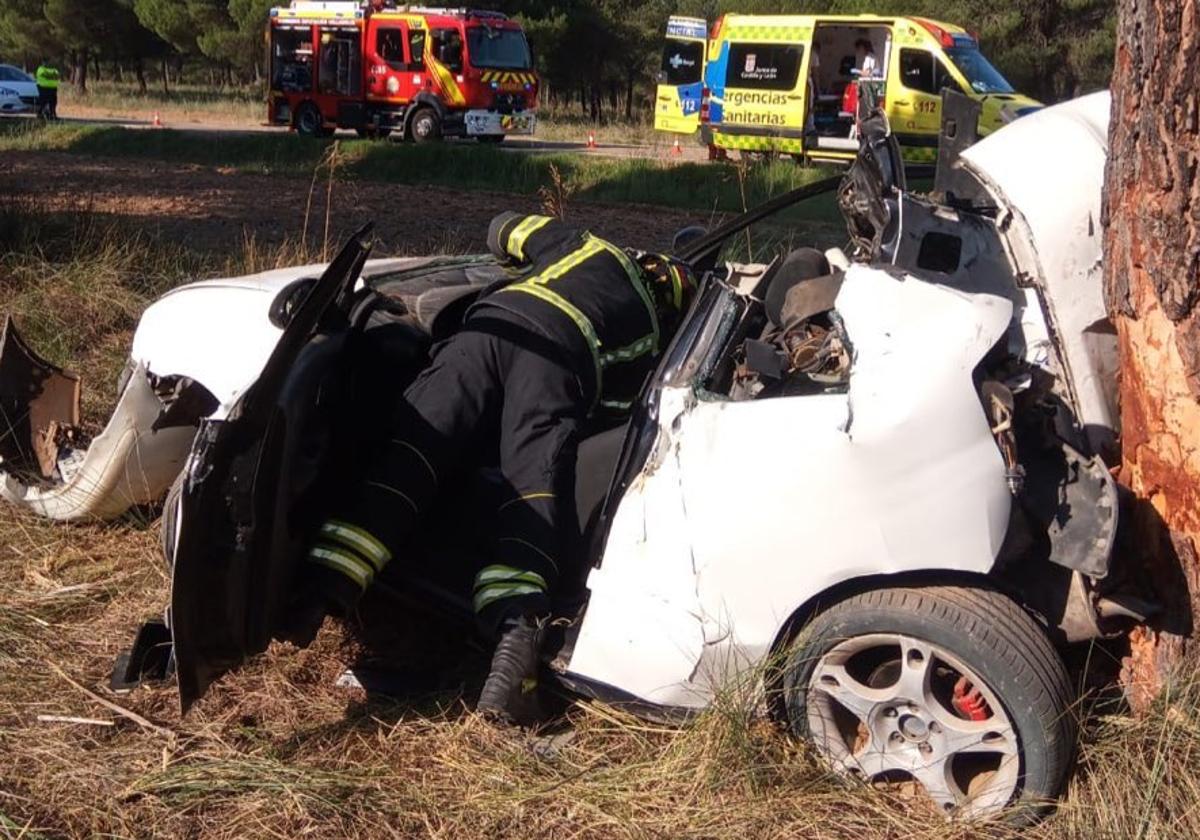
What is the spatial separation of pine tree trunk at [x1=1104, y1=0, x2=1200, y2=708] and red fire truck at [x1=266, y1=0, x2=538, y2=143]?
22540mm

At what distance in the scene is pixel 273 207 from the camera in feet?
43.5

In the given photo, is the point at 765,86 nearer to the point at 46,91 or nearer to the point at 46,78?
the point at 46,78

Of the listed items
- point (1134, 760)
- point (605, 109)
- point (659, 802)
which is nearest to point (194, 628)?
point (659, 802)

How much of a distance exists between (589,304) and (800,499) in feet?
3.34

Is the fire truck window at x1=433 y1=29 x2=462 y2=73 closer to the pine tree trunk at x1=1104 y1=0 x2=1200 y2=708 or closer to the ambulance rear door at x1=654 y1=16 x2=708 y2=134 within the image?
the ambulance rear door at x1=654 y1=16 x2=708 y2=134

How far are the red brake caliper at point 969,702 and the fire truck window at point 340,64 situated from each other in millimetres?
25554

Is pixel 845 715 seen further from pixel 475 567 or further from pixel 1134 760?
pixel 475 567

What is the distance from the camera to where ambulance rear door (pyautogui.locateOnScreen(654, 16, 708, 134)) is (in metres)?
22.2

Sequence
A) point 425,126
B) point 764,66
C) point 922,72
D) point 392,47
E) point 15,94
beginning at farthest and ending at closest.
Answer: point 15,94 → point 392,47 → point 425,126 → point 764,66 → point 922,72

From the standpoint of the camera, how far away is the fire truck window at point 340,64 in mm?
26578

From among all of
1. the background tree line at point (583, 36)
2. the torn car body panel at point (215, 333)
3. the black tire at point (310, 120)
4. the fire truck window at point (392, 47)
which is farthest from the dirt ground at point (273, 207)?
the background tree line at point (583, 36)

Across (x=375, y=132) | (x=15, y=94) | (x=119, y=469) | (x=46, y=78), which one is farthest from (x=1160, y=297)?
(x=15, y=94)

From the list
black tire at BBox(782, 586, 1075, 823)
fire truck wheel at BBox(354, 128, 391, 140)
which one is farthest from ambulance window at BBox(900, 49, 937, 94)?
black tire at BBox(782, 586, 1075, 823)

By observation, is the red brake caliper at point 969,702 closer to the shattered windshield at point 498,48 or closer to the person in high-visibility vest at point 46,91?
the shattered windshield at point 498,48
